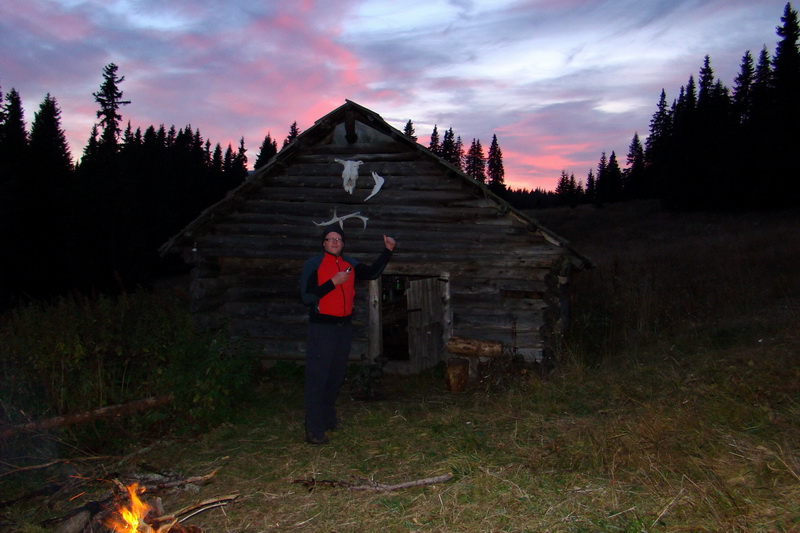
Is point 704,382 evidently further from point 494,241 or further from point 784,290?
point 784,290

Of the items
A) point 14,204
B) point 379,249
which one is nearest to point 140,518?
point 379,249

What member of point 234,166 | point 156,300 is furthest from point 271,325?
point 234,166

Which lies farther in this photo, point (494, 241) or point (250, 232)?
point (250, 232)

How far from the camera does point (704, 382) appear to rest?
645 centimetres

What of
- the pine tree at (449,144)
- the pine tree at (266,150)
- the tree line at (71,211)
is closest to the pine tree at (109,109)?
the tree line at (71,211)

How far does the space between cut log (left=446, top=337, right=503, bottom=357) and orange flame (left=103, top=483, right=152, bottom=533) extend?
5.86m

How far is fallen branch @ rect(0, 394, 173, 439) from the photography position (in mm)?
5566

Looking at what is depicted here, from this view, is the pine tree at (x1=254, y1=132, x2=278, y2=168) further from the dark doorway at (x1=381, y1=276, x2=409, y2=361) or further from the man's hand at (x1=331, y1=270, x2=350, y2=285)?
the man's hand at (x1=331, y1=270, x2=350, y2=285)

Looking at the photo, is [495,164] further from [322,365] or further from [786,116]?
[322,365]

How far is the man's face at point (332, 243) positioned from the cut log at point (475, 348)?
3960 mm

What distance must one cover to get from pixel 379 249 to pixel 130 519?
651cm

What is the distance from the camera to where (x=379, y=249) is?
9453mm

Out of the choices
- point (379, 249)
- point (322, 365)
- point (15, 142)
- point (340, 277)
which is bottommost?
point (322, 365)

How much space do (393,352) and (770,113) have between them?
1514 inches
